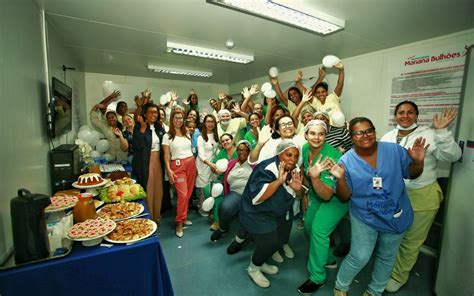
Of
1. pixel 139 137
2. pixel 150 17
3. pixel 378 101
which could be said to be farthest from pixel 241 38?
pixel 378 101

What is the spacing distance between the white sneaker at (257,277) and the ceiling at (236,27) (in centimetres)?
248

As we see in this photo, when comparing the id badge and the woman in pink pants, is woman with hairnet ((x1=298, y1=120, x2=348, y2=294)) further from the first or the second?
the woman in pink pants

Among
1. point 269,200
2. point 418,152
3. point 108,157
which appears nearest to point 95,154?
point 108,157

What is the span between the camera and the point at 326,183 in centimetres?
199

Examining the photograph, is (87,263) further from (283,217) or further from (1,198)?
(283,217)

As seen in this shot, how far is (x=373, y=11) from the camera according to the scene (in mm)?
1949

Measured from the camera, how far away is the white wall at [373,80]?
9.10 ft

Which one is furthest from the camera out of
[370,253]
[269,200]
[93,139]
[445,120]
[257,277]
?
[93,139]

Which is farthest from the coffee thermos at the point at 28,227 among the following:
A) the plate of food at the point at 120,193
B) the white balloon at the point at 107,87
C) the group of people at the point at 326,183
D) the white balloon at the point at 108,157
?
A: the white balloon at the point at 107,87

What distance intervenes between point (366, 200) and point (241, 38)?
2326mm

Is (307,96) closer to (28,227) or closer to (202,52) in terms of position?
(202,52)

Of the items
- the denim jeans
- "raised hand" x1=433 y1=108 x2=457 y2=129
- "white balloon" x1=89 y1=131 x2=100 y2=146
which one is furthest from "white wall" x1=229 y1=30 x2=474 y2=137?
"white balloon" x1=89 y1=131 x2=100 y2=146

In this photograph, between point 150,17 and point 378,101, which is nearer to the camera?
point 150,17

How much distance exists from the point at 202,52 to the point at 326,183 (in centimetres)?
247
